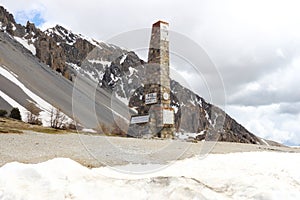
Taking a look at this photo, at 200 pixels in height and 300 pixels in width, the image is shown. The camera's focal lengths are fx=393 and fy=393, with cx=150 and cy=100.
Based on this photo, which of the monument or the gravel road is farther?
the monument

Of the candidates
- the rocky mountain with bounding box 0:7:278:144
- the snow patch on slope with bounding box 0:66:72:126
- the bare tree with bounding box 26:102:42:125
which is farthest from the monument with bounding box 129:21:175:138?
the snow patch on slope with bounding box 0:66:72:126

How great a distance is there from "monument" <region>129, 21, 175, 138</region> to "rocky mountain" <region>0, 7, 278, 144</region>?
0.58 metres

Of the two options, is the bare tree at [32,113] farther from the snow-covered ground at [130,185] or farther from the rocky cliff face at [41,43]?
the rocky cliff face at [41,43]

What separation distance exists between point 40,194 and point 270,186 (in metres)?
3.82

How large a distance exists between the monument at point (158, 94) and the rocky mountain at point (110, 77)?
58 centimetres

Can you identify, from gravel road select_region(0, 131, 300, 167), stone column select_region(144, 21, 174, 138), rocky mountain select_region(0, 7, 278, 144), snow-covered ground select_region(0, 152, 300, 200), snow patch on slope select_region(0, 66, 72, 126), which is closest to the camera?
snow-covered ground select_region(0, 152, 300, 200)

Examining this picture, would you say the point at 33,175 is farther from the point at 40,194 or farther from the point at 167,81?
the point at 167,81

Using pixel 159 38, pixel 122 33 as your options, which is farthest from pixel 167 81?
pixel 122 33

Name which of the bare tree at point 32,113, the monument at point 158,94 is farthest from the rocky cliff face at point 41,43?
the monument at point 158,94

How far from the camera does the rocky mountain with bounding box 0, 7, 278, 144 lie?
54.6 feet

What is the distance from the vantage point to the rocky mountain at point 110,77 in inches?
656

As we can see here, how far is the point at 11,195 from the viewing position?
6.41 meters

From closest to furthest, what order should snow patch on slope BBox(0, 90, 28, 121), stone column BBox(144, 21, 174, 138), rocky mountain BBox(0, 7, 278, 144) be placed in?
rocky mountain BBox(0, 7, 278, 144) → stone column BBox(144, 21, 174, 138) → snow patch on slope BBox(0, 90, 28, 121)

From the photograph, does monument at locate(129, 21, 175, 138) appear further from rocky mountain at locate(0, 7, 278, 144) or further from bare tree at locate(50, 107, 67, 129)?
bare tree at locate(50, 107, 67, 129)
